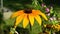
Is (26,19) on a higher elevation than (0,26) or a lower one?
higher

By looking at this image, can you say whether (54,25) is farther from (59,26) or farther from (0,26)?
(0,26)

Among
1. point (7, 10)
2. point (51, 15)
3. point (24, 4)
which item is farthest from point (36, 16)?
point (24, 4)

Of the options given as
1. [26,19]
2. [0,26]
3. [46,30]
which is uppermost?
[26,19]

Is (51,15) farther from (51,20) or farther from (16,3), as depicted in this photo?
(16,3)

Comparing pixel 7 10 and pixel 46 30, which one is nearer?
pixel 46 30

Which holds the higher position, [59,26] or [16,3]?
[59,26]

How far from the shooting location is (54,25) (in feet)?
5.08

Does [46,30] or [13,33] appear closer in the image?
[13,33]

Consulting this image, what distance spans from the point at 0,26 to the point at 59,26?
7.87 feet

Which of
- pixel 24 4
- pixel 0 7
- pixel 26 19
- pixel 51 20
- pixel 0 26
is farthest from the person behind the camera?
pixel 24 4

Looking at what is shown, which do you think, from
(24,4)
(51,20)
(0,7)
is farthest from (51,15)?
(24,4)

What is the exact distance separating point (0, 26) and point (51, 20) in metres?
2.23

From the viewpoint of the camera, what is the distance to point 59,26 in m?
1.51

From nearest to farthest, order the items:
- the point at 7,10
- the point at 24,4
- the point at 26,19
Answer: the point at 26,19, the point at 7,10, the point at 24,4
